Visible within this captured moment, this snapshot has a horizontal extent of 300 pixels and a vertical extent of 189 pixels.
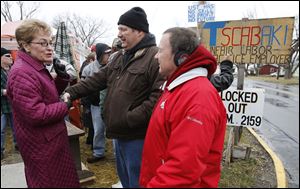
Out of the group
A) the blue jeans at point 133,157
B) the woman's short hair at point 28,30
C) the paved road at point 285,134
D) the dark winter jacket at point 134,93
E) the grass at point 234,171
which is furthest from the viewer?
the paved road at point 285,134

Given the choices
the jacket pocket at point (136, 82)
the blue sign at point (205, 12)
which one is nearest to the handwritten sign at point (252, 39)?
the blue sign at point (205, 12)

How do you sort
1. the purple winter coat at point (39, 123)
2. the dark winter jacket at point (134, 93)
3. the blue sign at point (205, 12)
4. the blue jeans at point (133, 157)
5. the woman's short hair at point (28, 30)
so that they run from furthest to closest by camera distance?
the blue sign at point (205, 12) → the blue jeans at point (133, 157) → the dark winter jacket at point (134, 93) → the woman's short hair at point (28, 30) → the purple winter coat at point (39, 123)

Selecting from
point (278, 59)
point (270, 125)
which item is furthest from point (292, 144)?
point (278, 59)

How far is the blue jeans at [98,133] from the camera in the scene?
456 centimetres

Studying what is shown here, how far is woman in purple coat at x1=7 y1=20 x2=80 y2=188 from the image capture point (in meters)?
1.89

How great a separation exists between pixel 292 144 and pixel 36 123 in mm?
6440

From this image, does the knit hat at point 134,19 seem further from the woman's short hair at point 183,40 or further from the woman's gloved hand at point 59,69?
the woman's short hair at point 183,40

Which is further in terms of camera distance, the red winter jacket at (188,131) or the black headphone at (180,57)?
the black headphone at (180,57)

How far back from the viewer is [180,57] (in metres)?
1.71

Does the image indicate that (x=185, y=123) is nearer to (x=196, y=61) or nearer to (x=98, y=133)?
(x=196, y=61)

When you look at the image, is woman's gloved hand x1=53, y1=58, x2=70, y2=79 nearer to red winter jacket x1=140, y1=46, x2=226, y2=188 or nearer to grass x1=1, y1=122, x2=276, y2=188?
red winter jacket x1=140, y1=46, x2=226, y2=188

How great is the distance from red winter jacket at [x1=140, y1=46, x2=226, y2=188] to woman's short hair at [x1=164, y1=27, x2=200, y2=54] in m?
0.05

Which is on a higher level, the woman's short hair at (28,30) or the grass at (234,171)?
the woman's short hair at (28,30)

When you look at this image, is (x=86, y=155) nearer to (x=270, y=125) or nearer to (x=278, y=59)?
(x=278, y=59)
